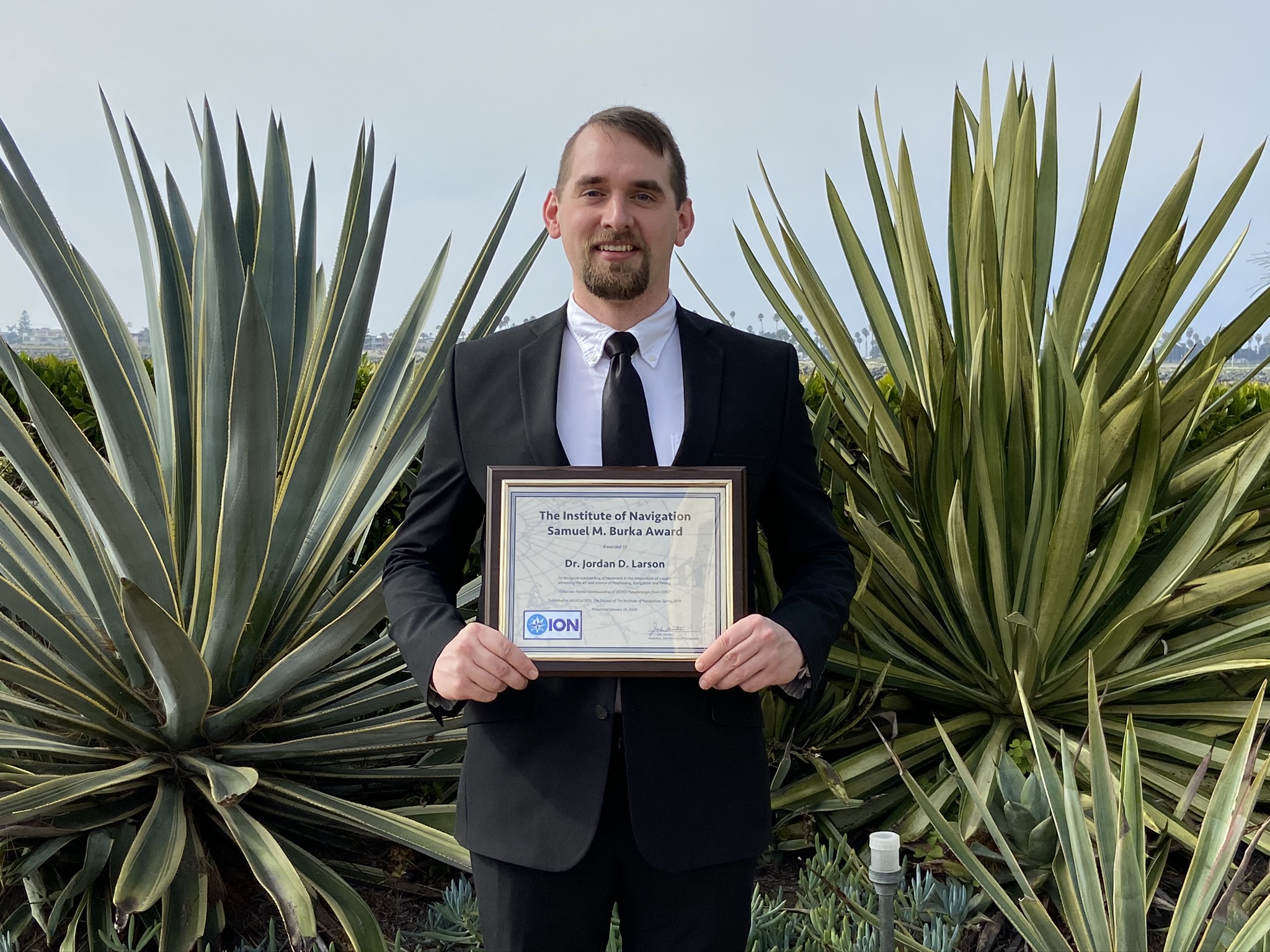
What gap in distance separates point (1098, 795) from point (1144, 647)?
4.36 feet

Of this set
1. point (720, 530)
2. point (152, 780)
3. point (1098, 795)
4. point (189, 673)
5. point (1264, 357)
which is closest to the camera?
point (720, 530)

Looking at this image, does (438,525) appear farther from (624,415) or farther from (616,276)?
(616,276)

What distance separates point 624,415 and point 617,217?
32 centimetres

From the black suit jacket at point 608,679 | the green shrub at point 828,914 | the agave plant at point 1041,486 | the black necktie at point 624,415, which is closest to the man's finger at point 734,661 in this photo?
the black suit jacket at point 608,679

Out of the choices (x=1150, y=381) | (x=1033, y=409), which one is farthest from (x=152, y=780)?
(x=1150, y=381)

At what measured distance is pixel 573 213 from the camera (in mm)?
1824

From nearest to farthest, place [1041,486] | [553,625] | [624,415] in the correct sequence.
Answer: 1. [553,625]
2. [624,415]
3. [1041,486]

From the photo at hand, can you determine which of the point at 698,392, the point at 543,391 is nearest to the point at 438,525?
the point at 543,391

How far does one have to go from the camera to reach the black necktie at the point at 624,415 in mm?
1819

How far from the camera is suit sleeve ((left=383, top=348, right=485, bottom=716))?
1856mm

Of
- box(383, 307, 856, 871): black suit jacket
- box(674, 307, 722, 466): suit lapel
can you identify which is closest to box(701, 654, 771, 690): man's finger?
box(383, 307, 856, 871): black suit jacket

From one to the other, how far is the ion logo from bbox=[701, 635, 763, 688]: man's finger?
0.22 meters

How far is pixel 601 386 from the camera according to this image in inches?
74.6

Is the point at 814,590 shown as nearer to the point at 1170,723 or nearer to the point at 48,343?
the point at 1170,723
